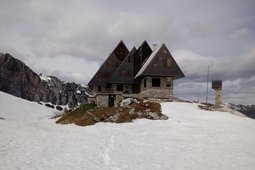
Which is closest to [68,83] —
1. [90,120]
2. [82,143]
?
[90,120]

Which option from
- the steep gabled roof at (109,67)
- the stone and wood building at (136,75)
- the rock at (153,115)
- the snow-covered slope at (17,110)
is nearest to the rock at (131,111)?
the rock at (153,115)

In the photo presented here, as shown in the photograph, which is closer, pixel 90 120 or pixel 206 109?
pixel 90 120

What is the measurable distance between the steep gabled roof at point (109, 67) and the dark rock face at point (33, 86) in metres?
107

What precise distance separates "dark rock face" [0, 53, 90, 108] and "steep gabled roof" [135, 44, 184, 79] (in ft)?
392

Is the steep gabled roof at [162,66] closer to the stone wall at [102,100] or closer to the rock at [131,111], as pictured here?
the stone wall at [102,100]

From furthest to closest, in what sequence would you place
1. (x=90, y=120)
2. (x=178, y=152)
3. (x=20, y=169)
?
(x=90, y=120) < (x=178, y=152) < (x=20, y=169)

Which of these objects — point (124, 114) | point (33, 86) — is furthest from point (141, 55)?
point (33, 86)

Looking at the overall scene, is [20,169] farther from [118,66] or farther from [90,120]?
[118,66]

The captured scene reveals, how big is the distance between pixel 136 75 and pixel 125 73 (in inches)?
104

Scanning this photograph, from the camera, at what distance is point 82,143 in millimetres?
18453

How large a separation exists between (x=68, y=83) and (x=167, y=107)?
532ft

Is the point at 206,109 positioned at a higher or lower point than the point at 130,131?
higher

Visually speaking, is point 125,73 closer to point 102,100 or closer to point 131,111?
point 102,100

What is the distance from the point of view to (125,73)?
4716 centimetres
